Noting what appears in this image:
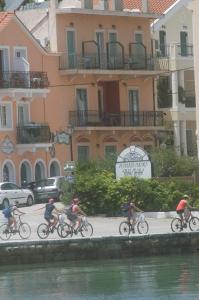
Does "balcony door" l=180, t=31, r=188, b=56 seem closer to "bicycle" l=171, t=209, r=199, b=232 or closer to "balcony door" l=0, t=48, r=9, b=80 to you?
"balcony door" l=0, t=48, r=9, b=80

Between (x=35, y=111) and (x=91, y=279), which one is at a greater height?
(x=35, y=111)

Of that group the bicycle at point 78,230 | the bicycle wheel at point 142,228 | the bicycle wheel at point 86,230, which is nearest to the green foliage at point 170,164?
the bicycle wheel at point 142,228

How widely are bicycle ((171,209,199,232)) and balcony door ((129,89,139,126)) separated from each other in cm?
2845

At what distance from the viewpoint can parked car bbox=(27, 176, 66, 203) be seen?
66.4 m

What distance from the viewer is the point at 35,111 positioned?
7369 cm

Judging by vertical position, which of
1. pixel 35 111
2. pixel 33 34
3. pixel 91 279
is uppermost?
pixel 33 34

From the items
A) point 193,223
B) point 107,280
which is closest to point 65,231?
point 193,223

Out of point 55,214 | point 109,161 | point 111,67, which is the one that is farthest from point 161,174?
point 111,67

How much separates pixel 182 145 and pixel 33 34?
40.2 feet

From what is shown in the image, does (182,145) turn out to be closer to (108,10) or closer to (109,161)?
(108,10)

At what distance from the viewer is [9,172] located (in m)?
71.5

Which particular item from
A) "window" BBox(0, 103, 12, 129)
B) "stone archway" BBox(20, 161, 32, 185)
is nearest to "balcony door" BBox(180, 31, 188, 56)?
"window" BBox(0, 103, 12, 129)

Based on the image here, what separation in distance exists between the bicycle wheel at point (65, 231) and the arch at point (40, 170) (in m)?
24.6

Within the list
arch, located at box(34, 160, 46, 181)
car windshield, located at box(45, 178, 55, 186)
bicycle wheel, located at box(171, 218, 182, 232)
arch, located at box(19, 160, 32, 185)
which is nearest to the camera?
bicycle wheel, located at box(171, 218, 182, 232)
